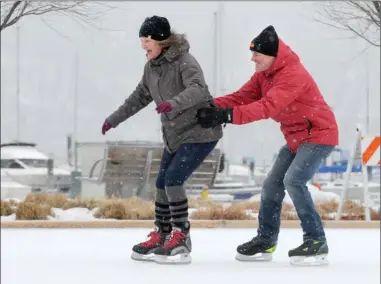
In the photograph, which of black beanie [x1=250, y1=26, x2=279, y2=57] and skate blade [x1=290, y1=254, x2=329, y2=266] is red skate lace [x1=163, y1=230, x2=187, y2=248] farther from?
black beanie [x1=250, y1=26, x2=279, y2=57]

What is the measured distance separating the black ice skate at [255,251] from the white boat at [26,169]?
1129 cm

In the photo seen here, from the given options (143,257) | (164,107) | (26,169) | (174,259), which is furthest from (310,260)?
(26,169)

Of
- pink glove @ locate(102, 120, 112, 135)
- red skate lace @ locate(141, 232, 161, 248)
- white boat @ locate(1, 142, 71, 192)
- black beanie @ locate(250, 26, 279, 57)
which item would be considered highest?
black beanie @ locate(250, 26, 279, 57)

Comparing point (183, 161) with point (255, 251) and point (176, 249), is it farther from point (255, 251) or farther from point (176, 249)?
point (255, 251)

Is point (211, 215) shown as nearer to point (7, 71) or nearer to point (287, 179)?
point (7, 71)

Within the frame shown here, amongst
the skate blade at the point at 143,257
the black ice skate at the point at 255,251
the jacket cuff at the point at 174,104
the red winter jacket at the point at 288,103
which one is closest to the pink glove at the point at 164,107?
the jacket cuff at the point at 174,104

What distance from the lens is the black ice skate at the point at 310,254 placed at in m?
3.31

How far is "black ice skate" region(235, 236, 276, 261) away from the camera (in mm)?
3326

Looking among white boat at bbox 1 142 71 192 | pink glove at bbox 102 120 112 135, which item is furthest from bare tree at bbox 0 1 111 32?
white boat at bbox 1 142 71 192

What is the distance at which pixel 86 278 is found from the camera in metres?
2.91

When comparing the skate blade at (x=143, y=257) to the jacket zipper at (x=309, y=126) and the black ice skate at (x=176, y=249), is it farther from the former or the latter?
the jacket zipper at (x=309, y=126)

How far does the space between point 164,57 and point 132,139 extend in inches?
25.4

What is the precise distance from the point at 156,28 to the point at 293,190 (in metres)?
0.95

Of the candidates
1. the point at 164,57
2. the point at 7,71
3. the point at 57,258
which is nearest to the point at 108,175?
the point at 57,258
